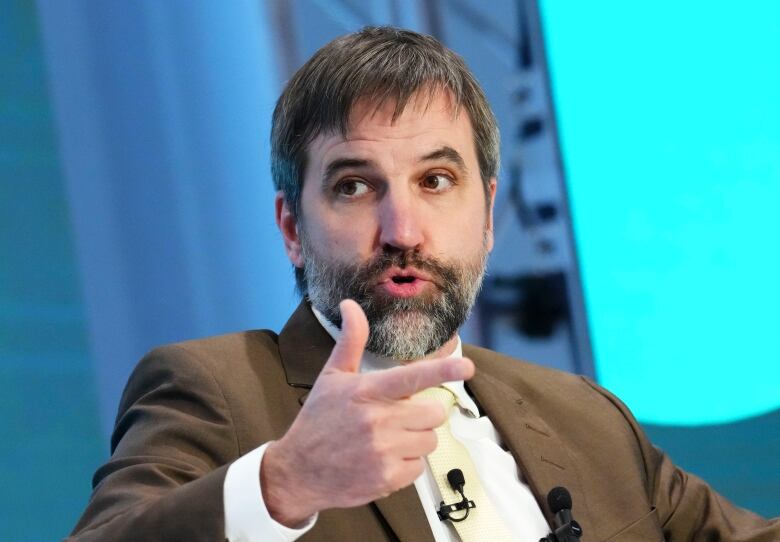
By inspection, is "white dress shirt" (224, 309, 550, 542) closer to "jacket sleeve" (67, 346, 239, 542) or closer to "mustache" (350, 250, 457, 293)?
"mustache" (350, 250, 457, 293)

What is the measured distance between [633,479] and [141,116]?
1.65m

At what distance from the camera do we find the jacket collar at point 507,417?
2.06 m

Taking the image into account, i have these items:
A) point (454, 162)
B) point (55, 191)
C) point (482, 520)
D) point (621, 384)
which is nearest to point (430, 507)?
point (482, 520)

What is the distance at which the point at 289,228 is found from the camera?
7.59 feet

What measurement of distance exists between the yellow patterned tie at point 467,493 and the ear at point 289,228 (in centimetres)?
50

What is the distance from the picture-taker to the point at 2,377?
2713mm

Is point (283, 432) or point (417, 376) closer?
point (417, 376)

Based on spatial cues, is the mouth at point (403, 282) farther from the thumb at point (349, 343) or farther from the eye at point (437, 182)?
the thumb at point (349, 343)

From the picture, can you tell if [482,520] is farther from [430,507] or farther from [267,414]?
[267,414]

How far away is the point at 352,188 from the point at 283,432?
503 millimetres

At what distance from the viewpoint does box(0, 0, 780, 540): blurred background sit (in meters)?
2.79

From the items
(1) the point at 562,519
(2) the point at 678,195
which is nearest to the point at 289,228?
(1) the point at 562,519

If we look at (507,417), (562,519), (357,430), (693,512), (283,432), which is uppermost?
(357,430)

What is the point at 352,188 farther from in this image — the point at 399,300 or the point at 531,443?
the point at 531,443
